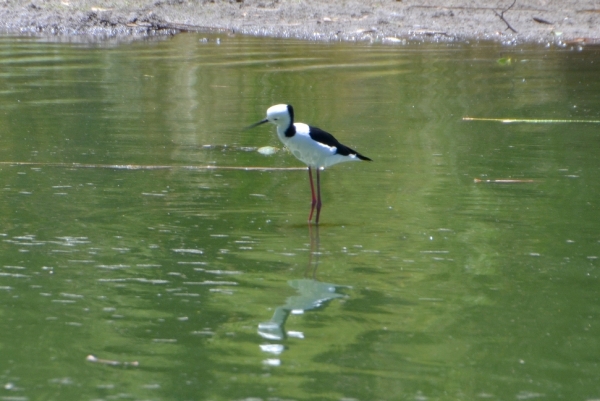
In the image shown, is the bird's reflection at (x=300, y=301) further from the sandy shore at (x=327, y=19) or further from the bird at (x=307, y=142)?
the sandy shore at (x=327, y=19)

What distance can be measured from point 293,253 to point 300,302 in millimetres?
737

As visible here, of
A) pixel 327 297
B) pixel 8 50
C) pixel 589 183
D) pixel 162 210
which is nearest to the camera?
pixel 327 297

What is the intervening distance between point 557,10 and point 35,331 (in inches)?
575

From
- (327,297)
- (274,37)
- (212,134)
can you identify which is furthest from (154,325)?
(274,37)

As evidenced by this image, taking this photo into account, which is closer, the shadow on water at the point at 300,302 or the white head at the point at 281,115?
the shadow on water at the point at 300,302

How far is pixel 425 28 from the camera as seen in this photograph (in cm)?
1658

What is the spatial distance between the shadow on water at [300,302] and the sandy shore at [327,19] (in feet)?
37.6

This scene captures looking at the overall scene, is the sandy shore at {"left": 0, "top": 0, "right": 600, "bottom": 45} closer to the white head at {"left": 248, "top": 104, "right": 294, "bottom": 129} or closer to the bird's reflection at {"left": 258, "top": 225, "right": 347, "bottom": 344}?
the white head at {"left": 248, "top": 104, "right": 294, "bottom": 129}

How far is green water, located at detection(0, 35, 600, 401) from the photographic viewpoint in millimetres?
3773

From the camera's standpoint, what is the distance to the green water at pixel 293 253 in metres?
3.77

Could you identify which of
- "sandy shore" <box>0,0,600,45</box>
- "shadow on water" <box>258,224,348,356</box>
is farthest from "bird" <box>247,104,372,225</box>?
"sandy shore" <box>0,0,600,45</box>

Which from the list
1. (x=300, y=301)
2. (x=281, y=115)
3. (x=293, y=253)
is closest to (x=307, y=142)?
(x=281, y=115)

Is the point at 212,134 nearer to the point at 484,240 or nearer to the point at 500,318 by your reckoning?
the point at 484,240

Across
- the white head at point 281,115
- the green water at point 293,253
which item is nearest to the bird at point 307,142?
the white head at point 281,115
